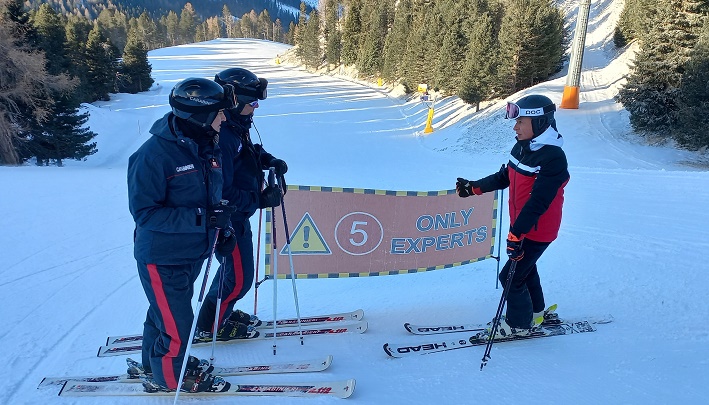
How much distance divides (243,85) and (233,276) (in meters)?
1.51

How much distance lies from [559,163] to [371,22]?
178 ft

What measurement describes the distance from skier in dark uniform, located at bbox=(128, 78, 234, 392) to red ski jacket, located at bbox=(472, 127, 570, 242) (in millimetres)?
2185

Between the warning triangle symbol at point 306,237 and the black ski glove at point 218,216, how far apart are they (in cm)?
180

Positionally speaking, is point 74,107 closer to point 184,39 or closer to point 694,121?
point 694,121

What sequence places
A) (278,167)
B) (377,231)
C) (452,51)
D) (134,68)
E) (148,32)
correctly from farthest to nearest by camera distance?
(148,32), (134,68), (452,51), (377,231), (278,167)

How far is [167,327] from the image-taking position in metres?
2.88

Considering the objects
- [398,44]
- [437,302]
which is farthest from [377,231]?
[398,44]

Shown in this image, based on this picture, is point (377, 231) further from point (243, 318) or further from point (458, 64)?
point (458, 64)

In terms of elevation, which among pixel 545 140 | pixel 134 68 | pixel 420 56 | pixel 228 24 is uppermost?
pixel 228 24

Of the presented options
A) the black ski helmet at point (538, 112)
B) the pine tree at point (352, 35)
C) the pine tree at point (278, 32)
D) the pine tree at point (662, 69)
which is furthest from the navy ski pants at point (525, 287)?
the pine tree at point (278, 32)

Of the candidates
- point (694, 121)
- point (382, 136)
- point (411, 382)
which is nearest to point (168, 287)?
point (411, 382)

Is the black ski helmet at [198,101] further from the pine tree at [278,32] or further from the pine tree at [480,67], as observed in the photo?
the pine tree at [278,32]

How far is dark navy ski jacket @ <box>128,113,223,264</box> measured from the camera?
2598mm

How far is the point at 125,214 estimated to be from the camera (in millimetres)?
7910
